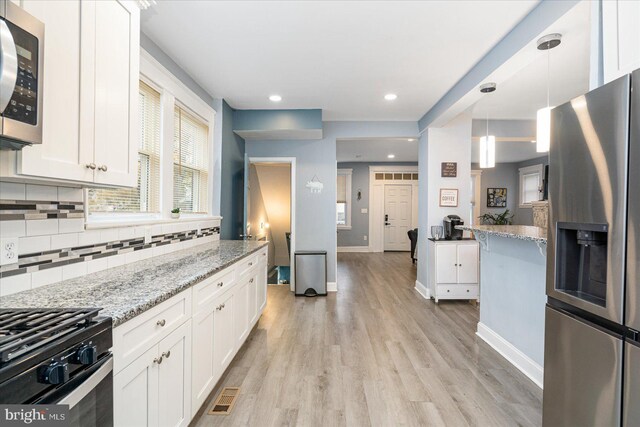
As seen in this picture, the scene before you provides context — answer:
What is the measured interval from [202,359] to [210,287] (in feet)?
1.38

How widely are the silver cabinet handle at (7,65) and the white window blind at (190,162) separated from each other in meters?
2.03

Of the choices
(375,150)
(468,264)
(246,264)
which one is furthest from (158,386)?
(375,150)

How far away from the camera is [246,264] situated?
9.04 feet

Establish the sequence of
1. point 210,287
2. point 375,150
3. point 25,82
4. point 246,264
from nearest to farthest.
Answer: point 25,82
point 210,287
point 246,264
point 375,150

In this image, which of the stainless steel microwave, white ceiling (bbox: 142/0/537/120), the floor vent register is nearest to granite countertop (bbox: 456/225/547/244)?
white ceiling (bbox: 142/0/537/120)

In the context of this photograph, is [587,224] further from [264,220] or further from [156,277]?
[264,220]

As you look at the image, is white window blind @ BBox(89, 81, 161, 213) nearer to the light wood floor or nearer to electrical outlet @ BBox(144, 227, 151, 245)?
electrical outlet @ BBox(144, 227, 151, 245)

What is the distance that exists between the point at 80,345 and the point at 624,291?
173cm

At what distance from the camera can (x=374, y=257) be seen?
26.6 feet

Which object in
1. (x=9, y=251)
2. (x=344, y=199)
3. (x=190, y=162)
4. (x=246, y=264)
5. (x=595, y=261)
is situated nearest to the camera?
(x=595, y=261)

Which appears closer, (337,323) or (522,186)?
(337,323)

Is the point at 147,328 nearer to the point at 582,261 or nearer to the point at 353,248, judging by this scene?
the point at 582,261

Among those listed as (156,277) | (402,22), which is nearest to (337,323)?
(156,277)

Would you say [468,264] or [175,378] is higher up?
[468,264]
